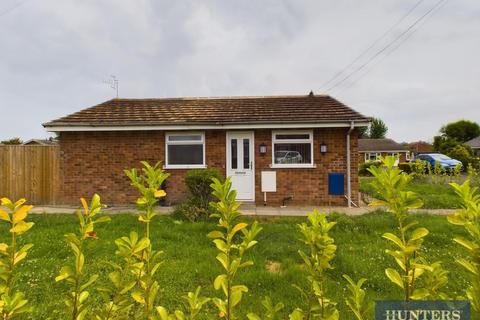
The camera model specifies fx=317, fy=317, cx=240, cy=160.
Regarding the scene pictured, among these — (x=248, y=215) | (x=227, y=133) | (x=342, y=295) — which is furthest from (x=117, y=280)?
(x=227, y=133)

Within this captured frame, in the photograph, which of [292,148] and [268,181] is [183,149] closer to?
[268,181]

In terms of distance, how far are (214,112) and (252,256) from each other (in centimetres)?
729

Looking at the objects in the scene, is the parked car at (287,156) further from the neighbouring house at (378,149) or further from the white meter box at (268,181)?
the neighbouring house at (378,149)

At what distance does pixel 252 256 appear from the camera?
5219mm

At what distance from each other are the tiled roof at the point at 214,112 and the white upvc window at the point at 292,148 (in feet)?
1.76

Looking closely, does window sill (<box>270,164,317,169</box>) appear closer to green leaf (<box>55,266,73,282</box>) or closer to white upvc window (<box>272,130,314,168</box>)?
white upvc window (<box>272,130,314,168</box>)

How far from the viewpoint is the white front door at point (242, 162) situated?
1059 centimetres

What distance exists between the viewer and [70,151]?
1077 centimetres

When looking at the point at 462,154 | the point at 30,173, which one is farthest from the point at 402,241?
the point at 462,154

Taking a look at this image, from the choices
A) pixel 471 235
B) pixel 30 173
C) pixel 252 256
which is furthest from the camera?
pixel 30 173

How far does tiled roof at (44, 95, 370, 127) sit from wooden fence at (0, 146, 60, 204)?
117 centimetres

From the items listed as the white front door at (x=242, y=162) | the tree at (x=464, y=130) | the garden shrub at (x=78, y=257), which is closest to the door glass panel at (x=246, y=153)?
the white front door at (x=242, y=162)

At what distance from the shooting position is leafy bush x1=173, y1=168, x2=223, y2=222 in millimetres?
7841

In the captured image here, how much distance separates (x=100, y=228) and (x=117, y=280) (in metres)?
5.78
